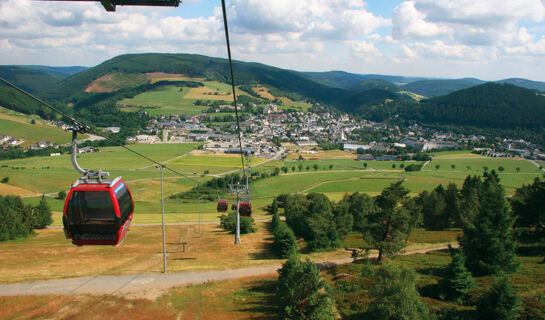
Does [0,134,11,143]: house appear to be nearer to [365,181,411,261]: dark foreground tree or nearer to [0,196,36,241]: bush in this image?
[0,196,36,241]: bush

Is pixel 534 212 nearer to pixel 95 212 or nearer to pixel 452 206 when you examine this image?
pixel 452 206

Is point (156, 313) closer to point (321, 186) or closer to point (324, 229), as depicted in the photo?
point (324, 229)

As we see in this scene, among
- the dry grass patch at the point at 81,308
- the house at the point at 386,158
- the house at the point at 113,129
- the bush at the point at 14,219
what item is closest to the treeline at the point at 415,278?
the dry grass patch at the point at 81,308

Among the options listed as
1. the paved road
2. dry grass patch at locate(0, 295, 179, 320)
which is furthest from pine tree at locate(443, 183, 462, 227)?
dry grass patch at locate(0, 295, 179, 320)

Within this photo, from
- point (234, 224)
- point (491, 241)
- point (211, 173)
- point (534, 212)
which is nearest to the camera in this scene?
point (491, 241)

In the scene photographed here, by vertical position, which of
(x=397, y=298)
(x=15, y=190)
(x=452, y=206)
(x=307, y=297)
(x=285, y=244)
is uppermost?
(x=397, y=298)

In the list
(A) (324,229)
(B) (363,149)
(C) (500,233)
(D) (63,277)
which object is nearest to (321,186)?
(A) (324,229)

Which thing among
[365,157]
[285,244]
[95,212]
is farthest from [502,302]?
[365,157]

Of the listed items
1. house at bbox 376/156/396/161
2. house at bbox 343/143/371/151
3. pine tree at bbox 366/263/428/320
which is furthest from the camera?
house at bbox 343/143/371/151
